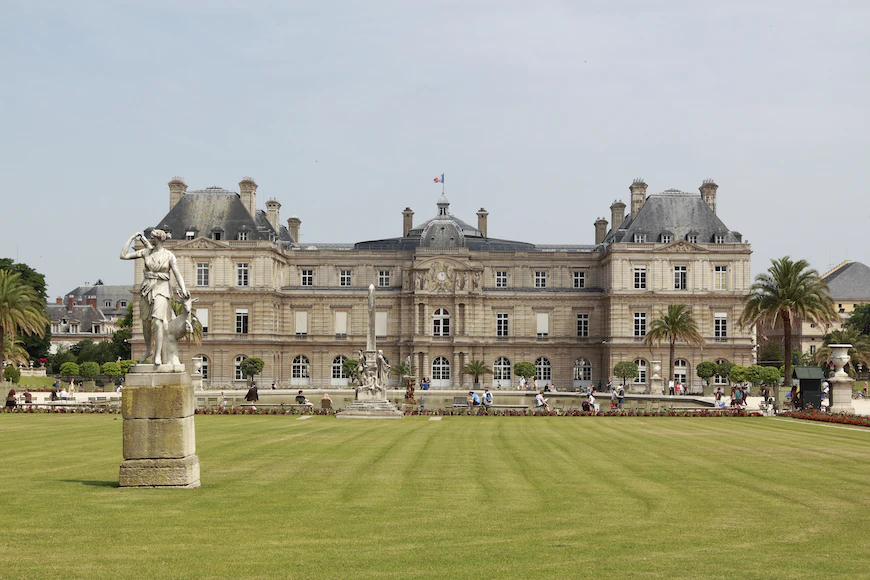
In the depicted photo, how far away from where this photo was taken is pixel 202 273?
84312mm

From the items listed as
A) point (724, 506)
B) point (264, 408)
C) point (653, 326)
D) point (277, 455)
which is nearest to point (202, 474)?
point (277, 455)

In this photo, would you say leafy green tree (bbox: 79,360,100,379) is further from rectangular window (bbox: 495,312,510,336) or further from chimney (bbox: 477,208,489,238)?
chimney (bbox: 477,208,489,238)

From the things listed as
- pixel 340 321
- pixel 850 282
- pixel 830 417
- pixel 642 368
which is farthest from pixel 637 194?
pixel 850 282

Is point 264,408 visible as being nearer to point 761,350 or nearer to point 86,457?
point 86,457

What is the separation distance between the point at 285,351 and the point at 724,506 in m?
73.4

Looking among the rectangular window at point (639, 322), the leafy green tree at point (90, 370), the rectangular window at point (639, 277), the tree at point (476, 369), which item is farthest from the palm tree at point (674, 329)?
the leafy green tree at point (90, 370)

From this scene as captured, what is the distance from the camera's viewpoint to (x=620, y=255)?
83125mm

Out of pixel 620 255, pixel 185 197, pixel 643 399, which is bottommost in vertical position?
pixel 643 399

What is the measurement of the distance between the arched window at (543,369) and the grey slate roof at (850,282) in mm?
64616

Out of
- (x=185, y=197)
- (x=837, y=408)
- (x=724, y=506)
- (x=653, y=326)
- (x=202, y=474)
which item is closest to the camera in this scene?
(x=724, y=506)

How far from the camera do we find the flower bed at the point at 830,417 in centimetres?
3981

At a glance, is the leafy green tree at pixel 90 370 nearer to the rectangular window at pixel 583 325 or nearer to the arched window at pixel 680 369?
the rectangular window at pixel 583 325

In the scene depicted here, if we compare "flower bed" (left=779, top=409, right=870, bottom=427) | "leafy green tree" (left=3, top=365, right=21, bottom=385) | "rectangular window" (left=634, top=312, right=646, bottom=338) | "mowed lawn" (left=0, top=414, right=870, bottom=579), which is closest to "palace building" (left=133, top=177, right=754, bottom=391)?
"rectangular window" (left=634, top=312, right=646, bottom=338)

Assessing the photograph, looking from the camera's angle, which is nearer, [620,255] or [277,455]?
[277,455]
